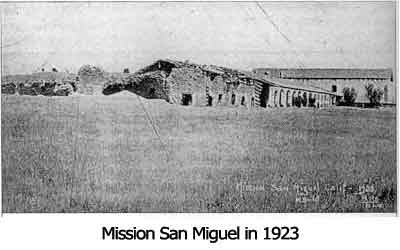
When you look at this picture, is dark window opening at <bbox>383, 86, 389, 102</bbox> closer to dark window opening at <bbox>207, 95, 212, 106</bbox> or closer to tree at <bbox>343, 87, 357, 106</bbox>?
tree at <bbox>343, 87, 357, 106</bbox>

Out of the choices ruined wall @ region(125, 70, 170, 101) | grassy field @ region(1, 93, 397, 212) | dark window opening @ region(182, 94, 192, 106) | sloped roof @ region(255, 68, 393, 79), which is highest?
sloped roof @ region(255, 68, 393, 79)

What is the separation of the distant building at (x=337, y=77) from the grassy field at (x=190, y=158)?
0.19 meters

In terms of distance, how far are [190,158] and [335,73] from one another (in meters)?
1.26

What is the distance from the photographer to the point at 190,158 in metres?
4.09

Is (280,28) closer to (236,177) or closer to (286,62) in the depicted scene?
(286,62)

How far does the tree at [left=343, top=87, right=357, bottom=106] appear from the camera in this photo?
4160 millimetres

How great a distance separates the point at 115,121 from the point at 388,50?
2114mm

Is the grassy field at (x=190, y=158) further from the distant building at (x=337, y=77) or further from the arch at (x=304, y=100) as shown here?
the distant building at (x=337, y=77)

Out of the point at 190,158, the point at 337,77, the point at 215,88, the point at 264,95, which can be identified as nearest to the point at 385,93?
the point at 337,77

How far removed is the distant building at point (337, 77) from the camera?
412 centimetres

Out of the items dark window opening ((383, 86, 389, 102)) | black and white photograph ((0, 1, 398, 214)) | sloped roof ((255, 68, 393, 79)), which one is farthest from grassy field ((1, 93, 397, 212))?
sloped roof ((255, 68, 393, 79))

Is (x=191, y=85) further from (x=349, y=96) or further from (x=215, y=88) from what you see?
(x=349, y=96)

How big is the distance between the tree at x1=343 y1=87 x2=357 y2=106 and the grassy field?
0.23ft

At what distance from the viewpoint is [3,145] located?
416 cm
